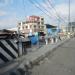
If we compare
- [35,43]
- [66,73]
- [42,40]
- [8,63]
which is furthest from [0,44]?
[42,40]

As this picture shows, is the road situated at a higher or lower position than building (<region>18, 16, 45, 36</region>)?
lower

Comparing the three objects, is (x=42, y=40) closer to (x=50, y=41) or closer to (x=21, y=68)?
(x=50, y=41)

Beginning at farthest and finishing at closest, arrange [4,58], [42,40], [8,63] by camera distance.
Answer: [42,40]
[8,63]
[4,58]

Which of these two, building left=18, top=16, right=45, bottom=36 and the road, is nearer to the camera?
the road

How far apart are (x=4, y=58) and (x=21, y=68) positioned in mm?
1060

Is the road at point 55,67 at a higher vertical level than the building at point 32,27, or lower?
lower

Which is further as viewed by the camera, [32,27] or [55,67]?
[32,27]

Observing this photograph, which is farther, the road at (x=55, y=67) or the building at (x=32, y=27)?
the building at (x=32, y=27)

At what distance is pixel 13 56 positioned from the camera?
12.2 metres

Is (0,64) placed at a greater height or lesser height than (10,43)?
lesser

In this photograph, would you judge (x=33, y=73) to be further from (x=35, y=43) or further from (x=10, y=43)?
(x=35, y=43)

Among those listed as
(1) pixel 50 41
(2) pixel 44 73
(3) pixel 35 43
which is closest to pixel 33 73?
(2) pixel 44 73

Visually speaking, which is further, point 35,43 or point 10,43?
point 35,43

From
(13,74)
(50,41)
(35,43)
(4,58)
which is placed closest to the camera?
(13,74)
